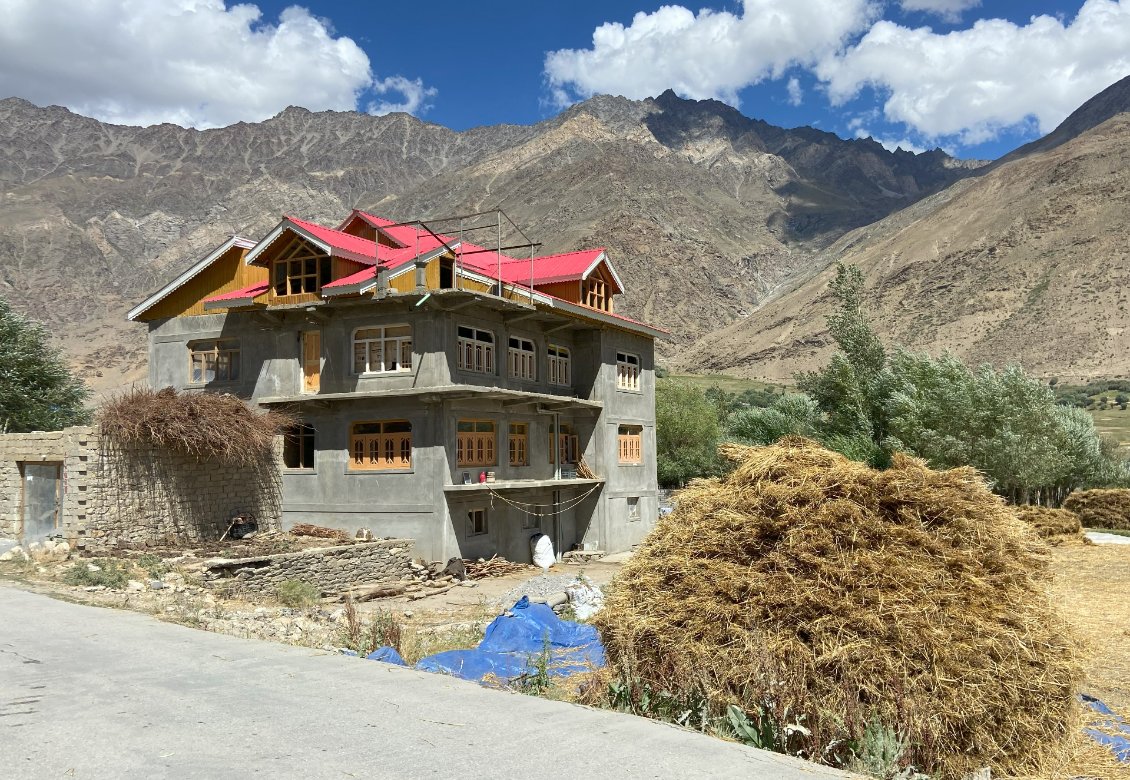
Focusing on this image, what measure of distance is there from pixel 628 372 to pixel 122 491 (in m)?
19.8

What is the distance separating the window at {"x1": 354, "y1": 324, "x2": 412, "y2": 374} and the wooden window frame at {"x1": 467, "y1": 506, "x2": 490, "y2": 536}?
5.07m

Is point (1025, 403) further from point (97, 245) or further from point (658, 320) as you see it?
point (97, 245)

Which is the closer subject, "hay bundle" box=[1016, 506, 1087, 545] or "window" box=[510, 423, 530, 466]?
"hay bundle" box=[1016, 506, 1087, 545]

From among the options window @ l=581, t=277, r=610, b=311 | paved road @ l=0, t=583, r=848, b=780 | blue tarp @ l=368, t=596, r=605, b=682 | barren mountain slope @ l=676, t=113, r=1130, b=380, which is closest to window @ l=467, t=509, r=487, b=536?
window @ l=581, t=277, r=610, b=311

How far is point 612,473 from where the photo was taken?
34.8 m

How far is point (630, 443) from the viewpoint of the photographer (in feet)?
119

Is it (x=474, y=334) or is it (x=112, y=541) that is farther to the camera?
(x=474, y=334)

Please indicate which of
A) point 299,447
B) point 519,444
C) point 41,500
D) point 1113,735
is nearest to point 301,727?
point 1113,735

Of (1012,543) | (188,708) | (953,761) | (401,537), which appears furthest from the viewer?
(401,537)

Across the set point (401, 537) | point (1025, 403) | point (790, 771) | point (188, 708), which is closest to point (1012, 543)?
point (790, 771)

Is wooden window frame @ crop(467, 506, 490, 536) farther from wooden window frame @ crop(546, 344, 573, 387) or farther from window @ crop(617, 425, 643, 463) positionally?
window @ crop(617, 425, 643, 463)

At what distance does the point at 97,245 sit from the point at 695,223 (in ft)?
392

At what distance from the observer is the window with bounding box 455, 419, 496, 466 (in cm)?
2769

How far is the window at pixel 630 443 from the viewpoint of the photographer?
35688 millimetres
